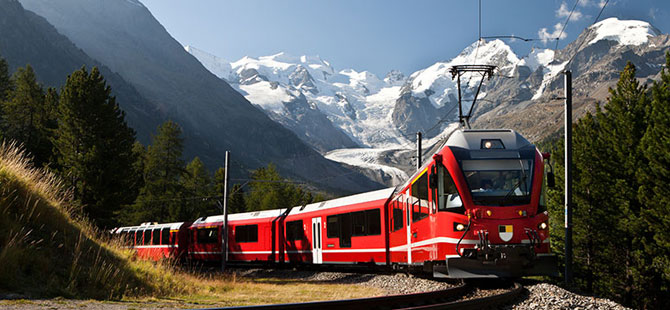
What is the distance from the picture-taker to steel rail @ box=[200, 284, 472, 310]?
776 cm

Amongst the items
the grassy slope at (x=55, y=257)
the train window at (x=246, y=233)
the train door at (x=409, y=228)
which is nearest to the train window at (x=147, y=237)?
the train window at (x=246, y=233)

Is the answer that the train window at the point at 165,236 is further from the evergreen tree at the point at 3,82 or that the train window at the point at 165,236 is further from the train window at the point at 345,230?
the evergreen tree at the point at 3,82

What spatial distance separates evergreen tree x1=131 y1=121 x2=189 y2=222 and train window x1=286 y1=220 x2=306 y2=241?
3349cm

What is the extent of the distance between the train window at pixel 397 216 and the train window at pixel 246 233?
50.6ft

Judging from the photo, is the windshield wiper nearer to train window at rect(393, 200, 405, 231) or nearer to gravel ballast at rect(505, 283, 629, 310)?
gravel ballast at rect(505, 283, 629, 310)

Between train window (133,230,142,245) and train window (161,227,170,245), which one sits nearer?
train window (161,227,170,245)

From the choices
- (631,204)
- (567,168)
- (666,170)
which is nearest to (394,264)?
(567,168)

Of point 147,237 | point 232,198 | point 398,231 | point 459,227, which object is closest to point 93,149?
point 147,237

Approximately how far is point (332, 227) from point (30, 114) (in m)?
36.8

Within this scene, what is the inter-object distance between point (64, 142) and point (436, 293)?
35.4 m

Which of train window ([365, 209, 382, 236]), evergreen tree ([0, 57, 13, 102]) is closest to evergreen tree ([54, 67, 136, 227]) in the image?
evergreen tree ([0, 57, 13, 102])

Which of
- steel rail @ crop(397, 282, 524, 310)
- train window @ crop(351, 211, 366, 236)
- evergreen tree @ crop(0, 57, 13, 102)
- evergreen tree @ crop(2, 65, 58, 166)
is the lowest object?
steel rail @ crop(397, 282, 524, 310)

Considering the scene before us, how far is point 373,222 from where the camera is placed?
856 inches

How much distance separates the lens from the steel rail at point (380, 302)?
25.4 ft
